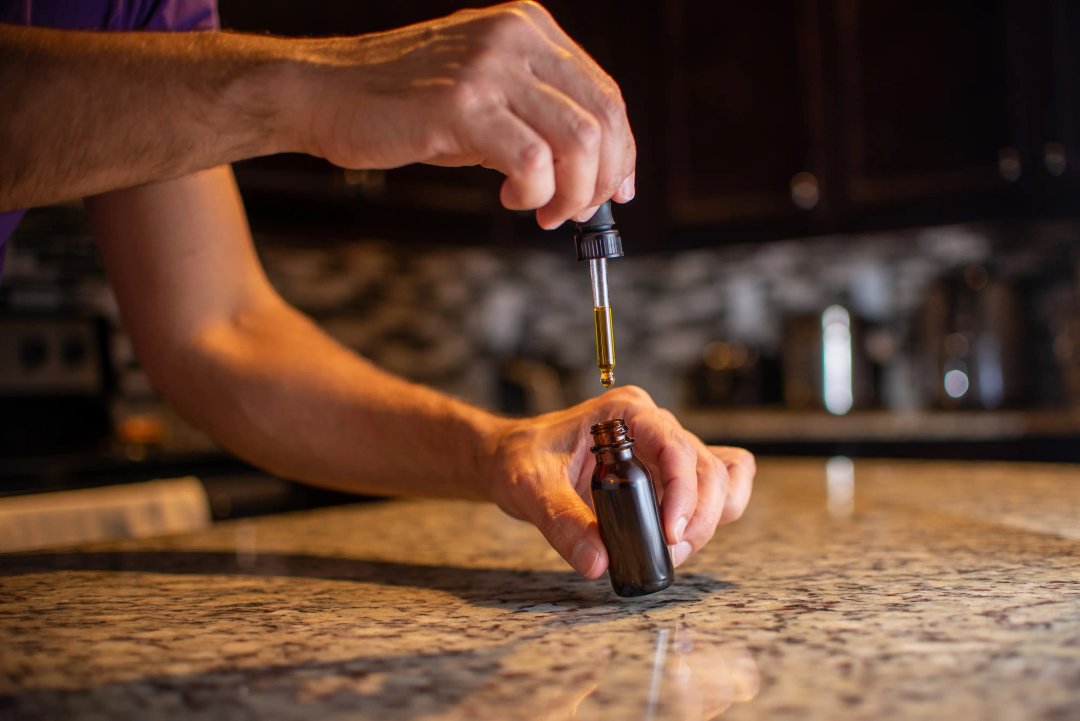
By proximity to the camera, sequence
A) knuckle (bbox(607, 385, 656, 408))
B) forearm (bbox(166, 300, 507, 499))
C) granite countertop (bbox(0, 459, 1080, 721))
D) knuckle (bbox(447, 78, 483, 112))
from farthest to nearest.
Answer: forearm (bbox(166, 300, 507, 499)), knuckle (bbox(607, 385, 656, 408)), knuckle (bbox(447, 78, 483, 112)), granite countertop (bbox(0, 459, 1080, 721))

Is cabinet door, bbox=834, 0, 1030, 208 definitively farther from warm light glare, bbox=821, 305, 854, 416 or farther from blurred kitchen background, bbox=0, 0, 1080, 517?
warm light glare, bbox=821, 305, 854, 416

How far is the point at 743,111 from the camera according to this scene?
126 inches

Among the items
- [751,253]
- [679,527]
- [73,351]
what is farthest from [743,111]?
[679,527]

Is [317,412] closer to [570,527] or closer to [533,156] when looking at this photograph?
[570,527]

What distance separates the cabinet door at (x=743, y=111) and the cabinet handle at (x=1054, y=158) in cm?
60

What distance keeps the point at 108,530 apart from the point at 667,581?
1611mm

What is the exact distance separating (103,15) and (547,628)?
0.89 meters

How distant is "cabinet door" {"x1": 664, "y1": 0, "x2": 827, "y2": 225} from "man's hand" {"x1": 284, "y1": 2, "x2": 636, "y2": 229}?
2.57 metres

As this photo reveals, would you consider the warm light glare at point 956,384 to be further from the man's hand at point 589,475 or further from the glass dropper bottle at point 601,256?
the glass dropper bottle at point 601,256

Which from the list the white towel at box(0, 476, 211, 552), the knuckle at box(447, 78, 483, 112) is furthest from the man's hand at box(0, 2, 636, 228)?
the white towel at box(0, 476, 211, 552)

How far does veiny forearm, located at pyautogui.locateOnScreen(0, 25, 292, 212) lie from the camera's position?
707 millimetres

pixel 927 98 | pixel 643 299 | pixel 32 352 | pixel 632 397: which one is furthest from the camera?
pixel 643 299

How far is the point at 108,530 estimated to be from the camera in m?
2.04

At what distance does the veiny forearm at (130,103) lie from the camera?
707 mm
